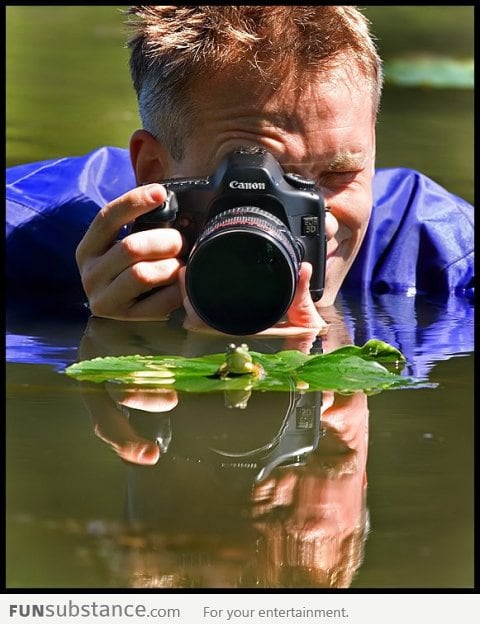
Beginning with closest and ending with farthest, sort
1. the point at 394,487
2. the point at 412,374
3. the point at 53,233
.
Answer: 1. the point at 394,487
2. the point at 412,374
3. the point at 53,233

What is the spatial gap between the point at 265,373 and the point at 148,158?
2.38 feet

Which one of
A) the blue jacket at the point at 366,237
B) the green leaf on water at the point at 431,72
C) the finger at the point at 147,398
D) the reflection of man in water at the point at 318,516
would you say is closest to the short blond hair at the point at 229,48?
the blue jacket at the point at 366,237

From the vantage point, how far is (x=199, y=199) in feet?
4.91

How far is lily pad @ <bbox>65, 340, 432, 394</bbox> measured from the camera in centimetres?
115

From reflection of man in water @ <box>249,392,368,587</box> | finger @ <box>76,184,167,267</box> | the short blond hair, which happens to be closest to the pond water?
reflection of man in water @ <box>249,392,368,587</box>

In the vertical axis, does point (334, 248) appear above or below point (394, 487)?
below

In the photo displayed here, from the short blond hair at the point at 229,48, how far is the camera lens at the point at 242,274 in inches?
15.2

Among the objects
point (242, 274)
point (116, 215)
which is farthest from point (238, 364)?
point (116, 215)

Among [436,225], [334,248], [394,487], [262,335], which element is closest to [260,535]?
[394,487]

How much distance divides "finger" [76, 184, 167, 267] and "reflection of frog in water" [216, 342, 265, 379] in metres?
0.36

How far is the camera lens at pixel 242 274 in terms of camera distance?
131cm

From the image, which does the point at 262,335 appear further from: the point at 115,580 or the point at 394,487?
the point at 115,580

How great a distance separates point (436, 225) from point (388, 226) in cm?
10
